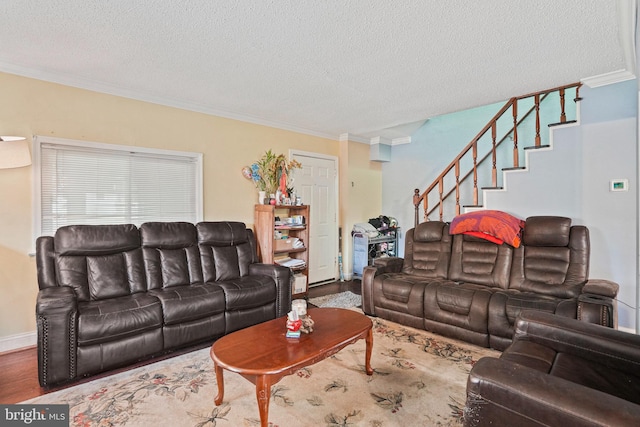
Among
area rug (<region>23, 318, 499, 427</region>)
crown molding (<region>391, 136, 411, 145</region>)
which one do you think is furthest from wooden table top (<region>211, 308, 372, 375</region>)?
crown molding (<region>391, 136, 411, 145</region>)

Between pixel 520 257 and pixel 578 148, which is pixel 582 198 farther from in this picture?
pixel 520 257

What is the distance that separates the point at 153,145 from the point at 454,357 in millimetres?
3772

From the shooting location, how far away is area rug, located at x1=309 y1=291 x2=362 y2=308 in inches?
161

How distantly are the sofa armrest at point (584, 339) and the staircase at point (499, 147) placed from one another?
2440 millimetres

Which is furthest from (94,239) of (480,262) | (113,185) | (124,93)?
(480,262)

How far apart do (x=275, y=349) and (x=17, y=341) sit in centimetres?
270

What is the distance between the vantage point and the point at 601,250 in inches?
128

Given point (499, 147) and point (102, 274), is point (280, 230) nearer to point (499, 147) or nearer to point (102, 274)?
point (102, 274)

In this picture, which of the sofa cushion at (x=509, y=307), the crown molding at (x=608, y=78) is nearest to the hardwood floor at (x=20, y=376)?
the sofa cushion at (x=509, y=307)

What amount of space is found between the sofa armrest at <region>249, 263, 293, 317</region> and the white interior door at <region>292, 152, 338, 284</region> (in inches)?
57.9

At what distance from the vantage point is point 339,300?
4309 millimetres

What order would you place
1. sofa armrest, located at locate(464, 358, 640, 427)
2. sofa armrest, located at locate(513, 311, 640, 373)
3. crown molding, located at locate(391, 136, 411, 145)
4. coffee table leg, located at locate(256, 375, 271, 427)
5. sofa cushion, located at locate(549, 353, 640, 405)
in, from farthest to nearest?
crown molding, located at locate(391, 136, 411, 145), coffee table leg, located at locate(256, 375, 271, 427), sofa armrest, located at locate(513, 311, 640, 373), sofa cushion, located at locate(549, 353, 640, 405), sofa armrest, located at locate(464, 358, 640, 427)

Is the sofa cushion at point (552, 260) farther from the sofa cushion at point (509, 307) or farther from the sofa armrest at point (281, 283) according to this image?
the sofa armrest at point (281, 283)

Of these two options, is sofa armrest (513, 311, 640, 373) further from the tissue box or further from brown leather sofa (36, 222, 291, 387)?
the tissue box
